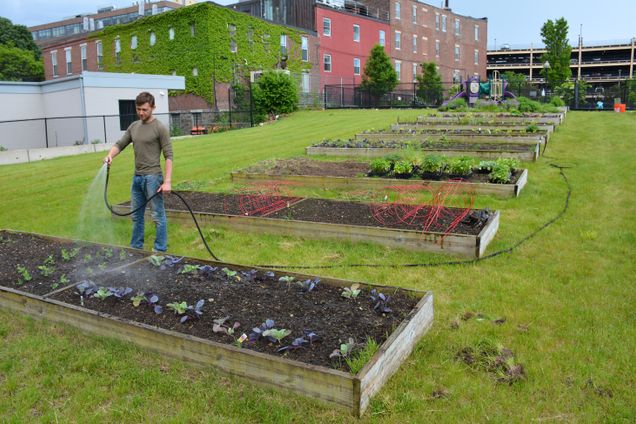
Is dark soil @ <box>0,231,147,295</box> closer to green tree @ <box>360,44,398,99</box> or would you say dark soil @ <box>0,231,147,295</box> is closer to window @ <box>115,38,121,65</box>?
green tree @ <box>360,44,398,99</box>

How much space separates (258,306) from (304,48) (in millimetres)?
40523

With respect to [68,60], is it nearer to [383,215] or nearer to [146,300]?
[383,215]

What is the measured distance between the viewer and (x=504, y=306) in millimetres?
4812

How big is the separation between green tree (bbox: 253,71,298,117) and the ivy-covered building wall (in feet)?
24.7

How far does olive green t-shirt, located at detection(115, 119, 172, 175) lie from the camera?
6371mm

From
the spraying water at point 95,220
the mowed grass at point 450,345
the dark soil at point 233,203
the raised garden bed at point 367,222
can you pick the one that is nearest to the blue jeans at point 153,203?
the mowed grass at point 450,345

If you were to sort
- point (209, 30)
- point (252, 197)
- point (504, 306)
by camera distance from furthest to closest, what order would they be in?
1. point (209, 30)
2. point (252, 197)
3. point (504, 306)

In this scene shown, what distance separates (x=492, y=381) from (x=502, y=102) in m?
25.1

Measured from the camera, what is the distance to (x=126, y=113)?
27781 millimetres

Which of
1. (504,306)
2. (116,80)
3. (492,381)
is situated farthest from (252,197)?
(116,80)

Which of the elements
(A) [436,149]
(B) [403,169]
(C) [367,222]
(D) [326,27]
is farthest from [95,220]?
(D) [326,27]

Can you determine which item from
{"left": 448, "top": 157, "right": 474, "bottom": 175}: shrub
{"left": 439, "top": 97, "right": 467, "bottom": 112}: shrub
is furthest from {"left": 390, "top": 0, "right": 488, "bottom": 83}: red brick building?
{"left": 448, "top": 157, "right": 474, "bottom": 175}: shrub

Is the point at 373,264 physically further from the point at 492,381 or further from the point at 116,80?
the point at 116,80

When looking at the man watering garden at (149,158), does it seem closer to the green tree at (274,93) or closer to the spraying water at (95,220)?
the spraying water at (95,220)
